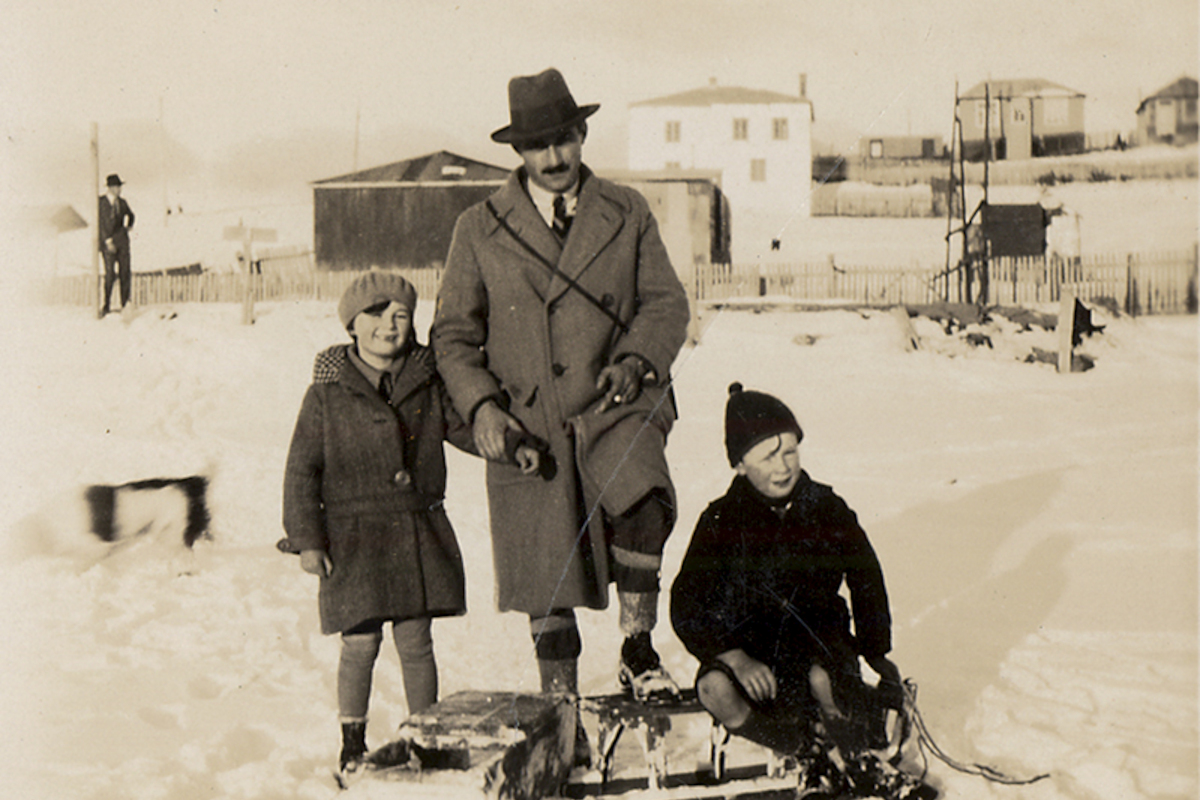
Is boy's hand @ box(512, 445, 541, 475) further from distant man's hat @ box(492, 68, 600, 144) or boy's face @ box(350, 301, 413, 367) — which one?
distant man's hat @ box(492, 68, 600, 144)

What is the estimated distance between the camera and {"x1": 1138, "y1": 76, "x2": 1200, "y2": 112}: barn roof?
163 inches

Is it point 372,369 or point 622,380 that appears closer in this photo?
point 622,380

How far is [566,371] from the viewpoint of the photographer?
9.61ft

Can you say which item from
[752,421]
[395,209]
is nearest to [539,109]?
[752,421]

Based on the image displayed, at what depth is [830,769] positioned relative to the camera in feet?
9.26

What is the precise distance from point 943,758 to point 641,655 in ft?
2.76

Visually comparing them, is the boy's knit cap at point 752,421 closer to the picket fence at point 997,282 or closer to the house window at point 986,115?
the house window at point 986,115

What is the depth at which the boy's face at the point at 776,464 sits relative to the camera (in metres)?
2.86

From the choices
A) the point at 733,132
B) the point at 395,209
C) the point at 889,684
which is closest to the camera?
the point at 889,684

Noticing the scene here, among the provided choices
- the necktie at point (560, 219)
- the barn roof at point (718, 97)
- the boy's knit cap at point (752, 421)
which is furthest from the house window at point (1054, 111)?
the necktie at point (560, 219)

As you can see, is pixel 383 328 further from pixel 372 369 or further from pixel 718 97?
pixel 718 97

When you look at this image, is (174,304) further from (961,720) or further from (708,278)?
(961,720)

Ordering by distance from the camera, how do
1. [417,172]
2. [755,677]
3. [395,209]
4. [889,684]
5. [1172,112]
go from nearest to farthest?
[755,677]
[889,684]
[1172,112]
[417,172]
[395,209]

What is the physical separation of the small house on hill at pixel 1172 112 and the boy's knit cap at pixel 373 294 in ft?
9.38
